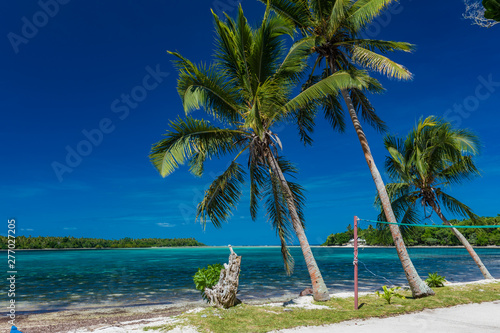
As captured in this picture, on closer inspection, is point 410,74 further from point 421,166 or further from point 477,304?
point 477,304

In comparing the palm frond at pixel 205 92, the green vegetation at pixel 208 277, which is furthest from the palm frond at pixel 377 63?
the green vegetation at pixel 208 277

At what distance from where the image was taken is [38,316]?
1226cm

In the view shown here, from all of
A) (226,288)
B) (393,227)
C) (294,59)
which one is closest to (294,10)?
(294,59)

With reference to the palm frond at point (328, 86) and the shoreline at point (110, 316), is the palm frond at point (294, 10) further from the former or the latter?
the shoreline at point (110, 316)

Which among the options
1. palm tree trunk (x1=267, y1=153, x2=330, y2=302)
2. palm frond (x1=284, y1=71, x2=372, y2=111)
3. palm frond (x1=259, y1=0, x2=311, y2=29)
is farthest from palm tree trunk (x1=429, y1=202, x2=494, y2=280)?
palm frond (x1=259, y1=0, x2=311, y2=29)

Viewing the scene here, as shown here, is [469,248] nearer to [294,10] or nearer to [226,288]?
[226,288]

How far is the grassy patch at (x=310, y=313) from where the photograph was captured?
24.2 ft

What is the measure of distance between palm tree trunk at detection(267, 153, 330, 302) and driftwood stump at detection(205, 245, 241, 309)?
222 centimetres

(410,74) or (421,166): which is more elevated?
(410,74)

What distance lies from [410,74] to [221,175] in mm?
6825

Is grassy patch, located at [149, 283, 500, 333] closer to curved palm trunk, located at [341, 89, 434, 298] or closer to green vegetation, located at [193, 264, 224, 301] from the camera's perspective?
curved palm trunk, located at [341, 89, 434, 298]

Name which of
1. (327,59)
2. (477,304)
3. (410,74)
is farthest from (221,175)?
(477,304)

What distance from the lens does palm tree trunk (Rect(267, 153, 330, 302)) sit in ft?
33.4

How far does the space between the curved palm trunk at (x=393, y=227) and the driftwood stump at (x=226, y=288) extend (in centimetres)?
521
